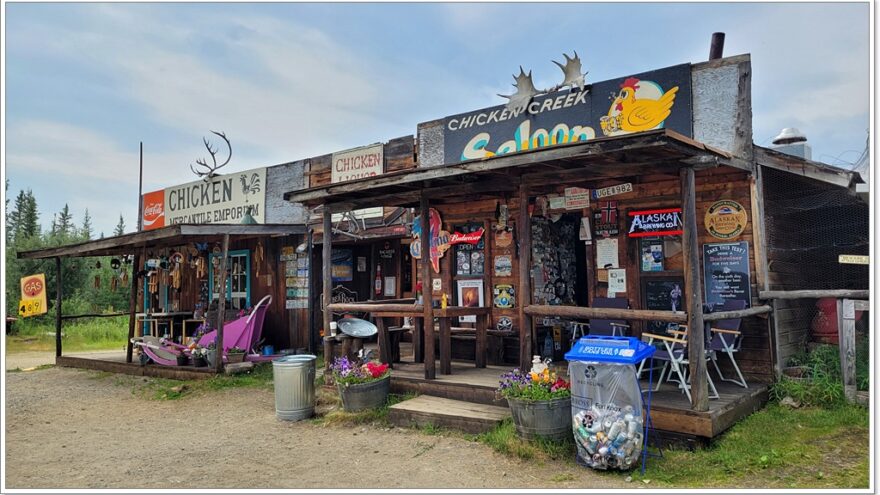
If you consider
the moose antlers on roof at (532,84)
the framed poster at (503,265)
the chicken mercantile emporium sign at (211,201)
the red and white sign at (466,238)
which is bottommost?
the framed poster at (503,265)

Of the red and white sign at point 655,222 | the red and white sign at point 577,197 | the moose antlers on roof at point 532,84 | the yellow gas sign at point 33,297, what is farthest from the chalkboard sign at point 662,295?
the yellow gas sign at point 33,297

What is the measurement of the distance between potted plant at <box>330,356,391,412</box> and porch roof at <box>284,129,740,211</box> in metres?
2.14

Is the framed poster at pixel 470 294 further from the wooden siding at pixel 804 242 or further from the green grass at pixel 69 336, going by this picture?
the green grass at pixel 69 336

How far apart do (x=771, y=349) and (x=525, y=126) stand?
14.1 ft

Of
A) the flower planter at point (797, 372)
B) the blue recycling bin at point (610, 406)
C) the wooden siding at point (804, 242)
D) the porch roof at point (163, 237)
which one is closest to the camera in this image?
the blue recycling bin at point (610, 406)

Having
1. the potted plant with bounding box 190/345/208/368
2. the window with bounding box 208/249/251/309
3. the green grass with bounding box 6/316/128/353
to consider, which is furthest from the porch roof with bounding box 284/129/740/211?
the green grass with bounding box 6/316/128/353

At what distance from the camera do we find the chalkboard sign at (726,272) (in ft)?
22.1

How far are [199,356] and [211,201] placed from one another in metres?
5.17

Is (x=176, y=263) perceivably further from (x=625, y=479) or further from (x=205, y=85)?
(x=625, y=479)

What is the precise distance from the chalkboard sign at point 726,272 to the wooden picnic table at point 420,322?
2.74 metres

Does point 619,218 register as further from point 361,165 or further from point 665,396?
point 361,165

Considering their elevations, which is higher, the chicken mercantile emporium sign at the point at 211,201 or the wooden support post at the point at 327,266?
the chicken mercantile emporium sign at the point at 211,201

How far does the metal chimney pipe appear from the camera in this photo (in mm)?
7895

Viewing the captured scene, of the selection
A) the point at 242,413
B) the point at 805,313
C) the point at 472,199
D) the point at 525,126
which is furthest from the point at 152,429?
the point at 805,313
